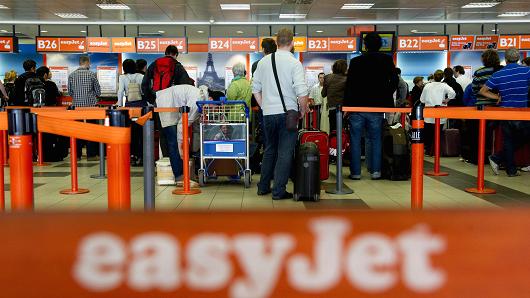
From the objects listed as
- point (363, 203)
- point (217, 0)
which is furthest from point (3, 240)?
point (217, 0)

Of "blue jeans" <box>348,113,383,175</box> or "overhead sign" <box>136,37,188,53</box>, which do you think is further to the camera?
"overhead sign" <box>136,37,188,53</box>

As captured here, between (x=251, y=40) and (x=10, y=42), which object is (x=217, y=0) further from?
(x=10, y=42)

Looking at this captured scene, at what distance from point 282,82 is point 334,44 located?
10.7 metres

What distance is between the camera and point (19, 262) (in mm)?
904

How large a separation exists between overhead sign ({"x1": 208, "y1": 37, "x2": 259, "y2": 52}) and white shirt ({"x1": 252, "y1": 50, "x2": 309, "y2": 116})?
1036 centimetres

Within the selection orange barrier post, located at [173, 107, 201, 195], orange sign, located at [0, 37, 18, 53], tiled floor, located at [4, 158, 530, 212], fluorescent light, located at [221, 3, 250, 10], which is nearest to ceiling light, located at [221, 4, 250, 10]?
fluorescent light, located at [221, 3, 250, 10]

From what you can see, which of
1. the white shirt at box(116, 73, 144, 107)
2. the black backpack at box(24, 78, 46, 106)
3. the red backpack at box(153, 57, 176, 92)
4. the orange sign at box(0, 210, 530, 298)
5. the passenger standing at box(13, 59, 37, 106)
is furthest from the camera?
the passenger standing at box(13, 59, 37, 106)

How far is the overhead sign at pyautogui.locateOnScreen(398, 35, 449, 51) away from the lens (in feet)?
51.4

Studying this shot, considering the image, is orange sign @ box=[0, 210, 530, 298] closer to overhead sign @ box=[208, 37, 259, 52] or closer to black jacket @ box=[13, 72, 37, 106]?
black jacket @ box=[13, 72, 37, 106]

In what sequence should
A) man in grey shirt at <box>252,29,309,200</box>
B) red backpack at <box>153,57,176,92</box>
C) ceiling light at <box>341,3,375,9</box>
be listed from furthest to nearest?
ceiling light at <box>341,3,375,9</box>
red backpack at <box>153,57,176,92</box>
man in grey shirt at <box>252,29,309,200</box>

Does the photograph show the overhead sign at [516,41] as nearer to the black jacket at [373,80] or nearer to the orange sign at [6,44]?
the black jacket at [373,80]

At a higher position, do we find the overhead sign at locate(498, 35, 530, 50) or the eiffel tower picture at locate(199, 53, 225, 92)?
the overhead sign at locate(498, 35, 530, 50)

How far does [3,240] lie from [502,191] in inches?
241

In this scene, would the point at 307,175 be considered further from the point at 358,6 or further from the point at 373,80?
the point at 358,6
